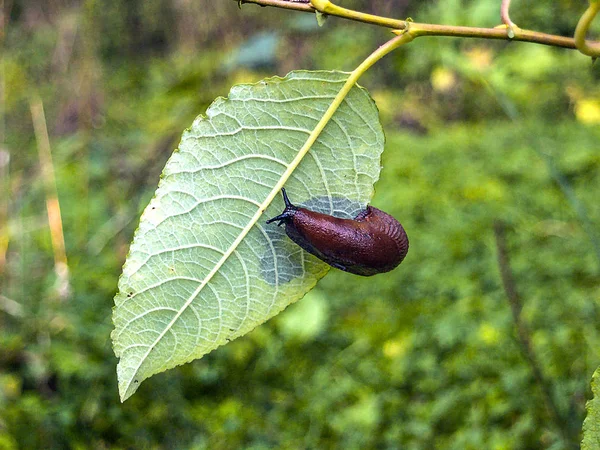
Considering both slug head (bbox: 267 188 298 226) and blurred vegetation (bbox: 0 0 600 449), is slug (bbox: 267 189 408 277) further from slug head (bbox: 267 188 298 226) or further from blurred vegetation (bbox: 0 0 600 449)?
blurred vegetation (bbox: 0 0 600 449)

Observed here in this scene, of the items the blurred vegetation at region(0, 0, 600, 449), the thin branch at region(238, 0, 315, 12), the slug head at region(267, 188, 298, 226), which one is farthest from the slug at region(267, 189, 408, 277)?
the blurred vegetation at region(0, 0, 600, 449)

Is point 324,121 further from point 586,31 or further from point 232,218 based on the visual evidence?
point 586,31

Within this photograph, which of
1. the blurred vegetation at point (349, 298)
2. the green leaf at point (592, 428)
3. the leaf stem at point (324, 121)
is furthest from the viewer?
the blurred vegetation at point (349, 298)

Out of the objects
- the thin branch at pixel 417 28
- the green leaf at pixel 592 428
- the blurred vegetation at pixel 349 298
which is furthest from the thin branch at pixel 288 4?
the blurred vegetation at pixel 349 298

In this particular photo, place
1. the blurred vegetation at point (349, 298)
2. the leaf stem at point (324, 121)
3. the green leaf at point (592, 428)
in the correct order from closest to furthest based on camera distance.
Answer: the green leaf at point (592, 428), the leaf stem at point (324, 121), the blurred vegetation at point (349, 298)

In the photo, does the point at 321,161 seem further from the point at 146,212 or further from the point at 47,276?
the point at 47,276

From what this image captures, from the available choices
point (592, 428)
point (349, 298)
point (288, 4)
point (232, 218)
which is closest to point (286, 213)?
point (232, 218)

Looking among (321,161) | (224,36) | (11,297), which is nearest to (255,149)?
(321,161)

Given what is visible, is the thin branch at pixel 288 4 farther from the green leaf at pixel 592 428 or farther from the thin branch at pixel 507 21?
the green leaf at pixel 592 428
